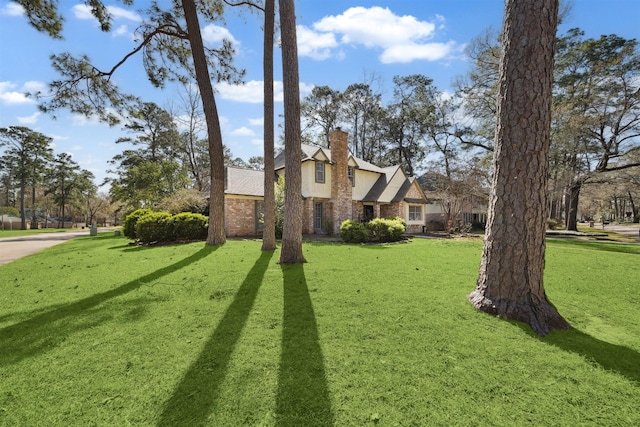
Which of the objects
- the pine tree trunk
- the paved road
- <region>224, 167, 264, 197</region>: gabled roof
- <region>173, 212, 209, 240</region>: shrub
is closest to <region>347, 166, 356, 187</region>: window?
<region>224, 167, 264, 197</region>: gabled roof

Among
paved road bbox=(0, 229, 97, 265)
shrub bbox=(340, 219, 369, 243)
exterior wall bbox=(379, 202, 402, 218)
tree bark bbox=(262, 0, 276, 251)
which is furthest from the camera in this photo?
exterior wall bbox=(379, 202, 402, 218)

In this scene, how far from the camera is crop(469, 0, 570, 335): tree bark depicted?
3848 millimetres

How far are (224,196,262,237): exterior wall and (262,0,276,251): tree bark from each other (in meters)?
7.49

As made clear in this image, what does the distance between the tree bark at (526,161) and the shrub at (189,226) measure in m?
13.2

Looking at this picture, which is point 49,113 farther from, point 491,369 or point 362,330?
point 491,369

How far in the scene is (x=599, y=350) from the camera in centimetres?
310

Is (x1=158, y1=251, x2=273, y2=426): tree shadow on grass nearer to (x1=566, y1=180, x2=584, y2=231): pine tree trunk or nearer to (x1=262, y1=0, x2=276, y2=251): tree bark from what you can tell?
(x1=262, y1=0, x2=276, y2=251): tree bark

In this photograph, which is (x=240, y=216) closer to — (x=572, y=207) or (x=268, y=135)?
(x=268, y=135)

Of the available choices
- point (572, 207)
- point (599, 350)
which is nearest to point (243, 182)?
point (599, 350)

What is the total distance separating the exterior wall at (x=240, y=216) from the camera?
17070 mm

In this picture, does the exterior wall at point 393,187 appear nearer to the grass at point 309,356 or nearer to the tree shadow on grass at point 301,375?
the grass at point 309,356

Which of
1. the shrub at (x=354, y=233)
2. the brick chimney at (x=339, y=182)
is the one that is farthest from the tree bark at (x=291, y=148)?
the brick chimney at (x=339, y=182)

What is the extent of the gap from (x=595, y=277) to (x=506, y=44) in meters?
5.55

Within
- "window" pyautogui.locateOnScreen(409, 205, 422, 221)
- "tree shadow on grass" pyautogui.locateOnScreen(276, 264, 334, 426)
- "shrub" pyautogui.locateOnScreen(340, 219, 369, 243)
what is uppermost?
"window" pyautogui.locateOnScreen(409, 205, 422, 221)
